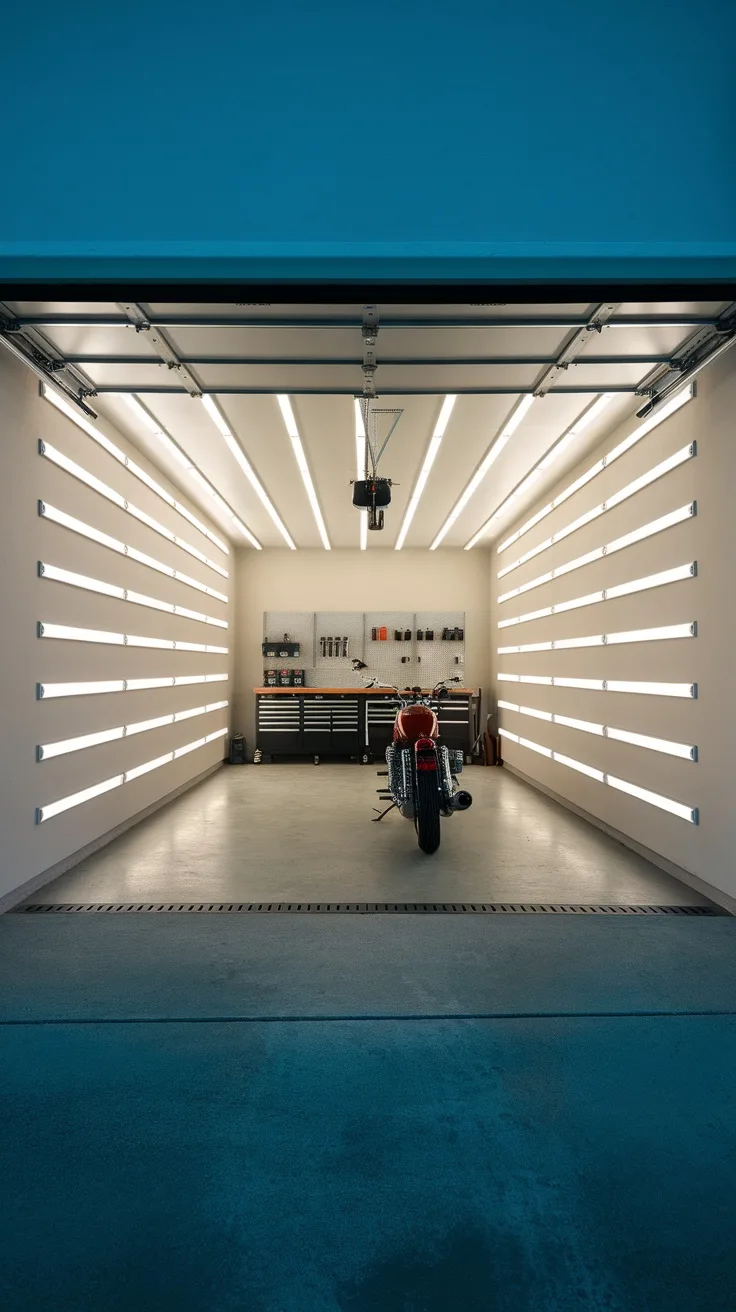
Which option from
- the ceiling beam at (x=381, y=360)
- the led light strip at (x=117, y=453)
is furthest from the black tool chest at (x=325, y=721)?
the ceiling beam at (x=381, y=360)

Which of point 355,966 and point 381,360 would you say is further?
point 381,360

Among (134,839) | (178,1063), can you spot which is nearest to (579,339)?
(178,1063)

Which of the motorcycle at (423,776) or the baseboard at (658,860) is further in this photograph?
the motorcycle at (423,776)

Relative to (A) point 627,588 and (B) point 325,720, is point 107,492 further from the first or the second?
(B) point 325,720

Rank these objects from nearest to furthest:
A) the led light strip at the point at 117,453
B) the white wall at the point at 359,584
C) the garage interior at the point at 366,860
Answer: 1. the garage interior at the point at 366,860
2. the led light strip at the point at 117,453
3. the white wall at the point at 359,584

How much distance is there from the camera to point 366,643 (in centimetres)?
1010

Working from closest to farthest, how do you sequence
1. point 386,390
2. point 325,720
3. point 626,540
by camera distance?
point 386,390
point 626,540
point 325,720

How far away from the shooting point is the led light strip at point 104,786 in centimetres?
388

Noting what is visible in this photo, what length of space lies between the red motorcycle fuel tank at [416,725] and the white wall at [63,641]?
207 centimetres

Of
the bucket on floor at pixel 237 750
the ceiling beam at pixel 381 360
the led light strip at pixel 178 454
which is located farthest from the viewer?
the bucket on floor at pixel 237 750

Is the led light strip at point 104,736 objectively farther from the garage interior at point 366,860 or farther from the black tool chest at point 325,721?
the black tool chest at point 325,721

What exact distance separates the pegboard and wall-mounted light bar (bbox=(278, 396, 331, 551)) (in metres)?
1.75

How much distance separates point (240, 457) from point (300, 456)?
51 cm

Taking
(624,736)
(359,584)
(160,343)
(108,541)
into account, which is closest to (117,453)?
(108,541)
